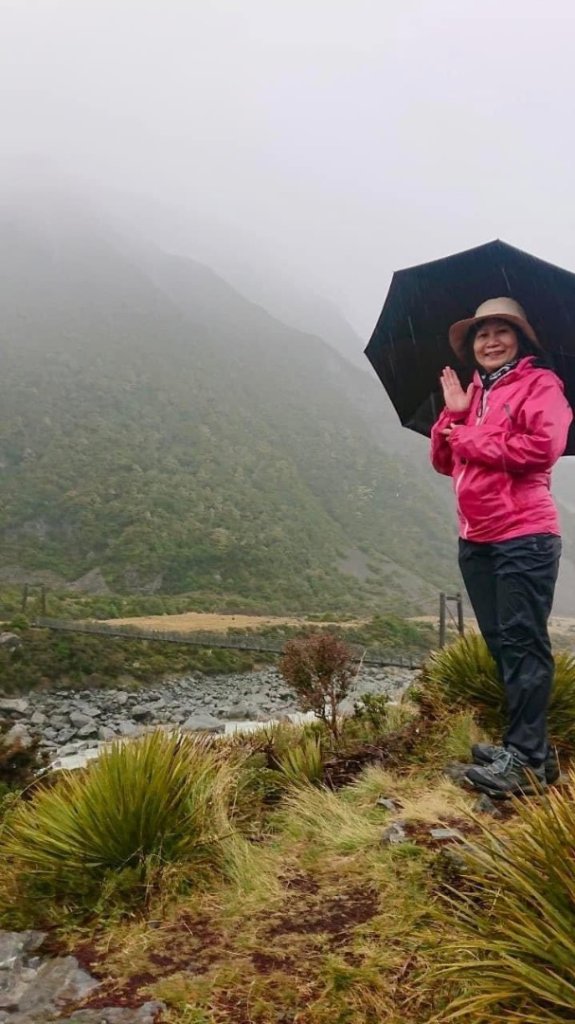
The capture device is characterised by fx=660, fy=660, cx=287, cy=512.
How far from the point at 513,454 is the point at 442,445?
603 mm

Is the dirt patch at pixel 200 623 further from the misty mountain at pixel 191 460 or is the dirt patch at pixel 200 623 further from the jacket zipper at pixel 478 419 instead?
the jacket zipper at pixel 478 419

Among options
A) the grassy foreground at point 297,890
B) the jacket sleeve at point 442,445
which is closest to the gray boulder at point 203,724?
the grassy foreground at point 297,890

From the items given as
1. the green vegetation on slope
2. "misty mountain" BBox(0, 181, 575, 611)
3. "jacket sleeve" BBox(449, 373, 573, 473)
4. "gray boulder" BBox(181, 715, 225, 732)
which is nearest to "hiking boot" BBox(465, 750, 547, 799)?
"jacket sleeve" BBox(449, 373, 573, 473)

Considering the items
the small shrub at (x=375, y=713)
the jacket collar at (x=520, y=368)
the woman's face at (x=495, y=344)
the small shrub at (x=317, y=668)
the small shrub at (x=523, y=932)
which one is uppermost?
the woman's face at (x=495, y=344)

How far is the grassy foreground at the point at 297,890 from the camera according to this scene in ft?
5.09

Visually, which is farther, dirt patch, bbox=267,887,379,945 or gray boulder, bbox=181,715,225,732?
gray boulder, bbox=181,715,225,732

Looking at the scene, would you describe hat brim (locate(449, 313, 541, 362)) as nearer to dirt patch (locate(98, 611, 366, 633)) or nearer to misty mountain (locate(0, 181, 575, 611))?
dirt patch (locate(98, 611, 366, 633))

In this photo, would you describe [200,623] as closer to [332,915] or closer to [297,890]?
[297,890]

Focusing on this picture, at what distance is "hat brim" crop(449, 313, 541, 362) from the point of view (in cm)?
306

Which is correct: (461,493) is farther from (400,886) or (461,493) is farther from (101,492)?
(101,492)

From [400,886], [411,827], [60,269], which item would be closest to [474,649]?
[411,827]

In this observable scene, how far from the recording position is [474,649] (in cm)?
444

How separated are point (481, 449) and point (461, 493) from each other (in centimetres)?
30

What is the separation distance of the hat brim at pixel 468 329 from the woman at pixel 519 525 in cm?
2
